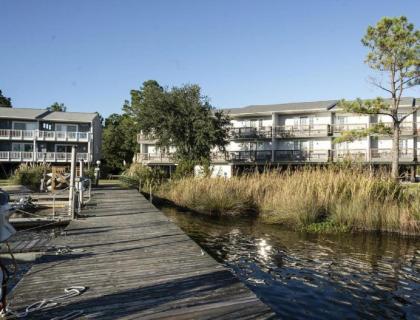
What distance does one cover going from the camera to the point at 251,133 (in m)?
45.8

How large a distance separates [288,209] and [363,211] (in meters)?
2.43

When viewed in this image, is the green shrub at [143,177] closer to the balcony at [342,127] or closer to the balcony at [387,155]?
Answer: the balcony at [342,127]

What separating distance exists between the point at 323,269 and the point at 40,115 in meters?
47.9

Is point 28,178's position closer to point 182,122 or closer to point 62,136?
point 182,122

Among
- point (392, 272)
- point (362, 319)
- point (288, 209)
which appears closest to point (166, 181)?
point (288, 209)

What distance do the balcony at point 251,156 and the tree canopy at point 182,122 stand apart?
824cm

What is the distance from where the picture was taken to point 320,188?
14.8m

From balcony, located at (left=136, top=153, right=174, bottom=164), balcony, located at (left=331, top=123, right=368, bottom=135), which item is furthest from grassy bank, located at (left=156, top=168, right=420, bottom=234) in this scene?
balcony, located at (left=136, top=153, right=174, bottom=164)

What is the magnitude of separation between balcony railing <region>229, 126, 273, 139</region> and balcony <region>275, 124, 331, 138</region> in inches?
Result: 38.4

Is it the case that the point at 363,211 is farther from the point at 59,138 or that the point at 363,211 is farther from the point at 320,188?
the point at 59,138

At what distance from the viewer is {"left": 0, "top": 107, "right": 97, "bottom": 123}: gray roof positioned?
49062 millimetres

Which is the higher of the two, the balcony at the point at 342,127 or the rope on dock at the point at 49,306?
the balcony at the point at 342,127

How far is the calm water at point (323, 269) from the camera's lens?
6.61 meters

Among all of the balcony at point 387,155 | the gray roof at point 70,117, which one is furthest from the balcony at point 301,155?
the gray roof at point 70,117
